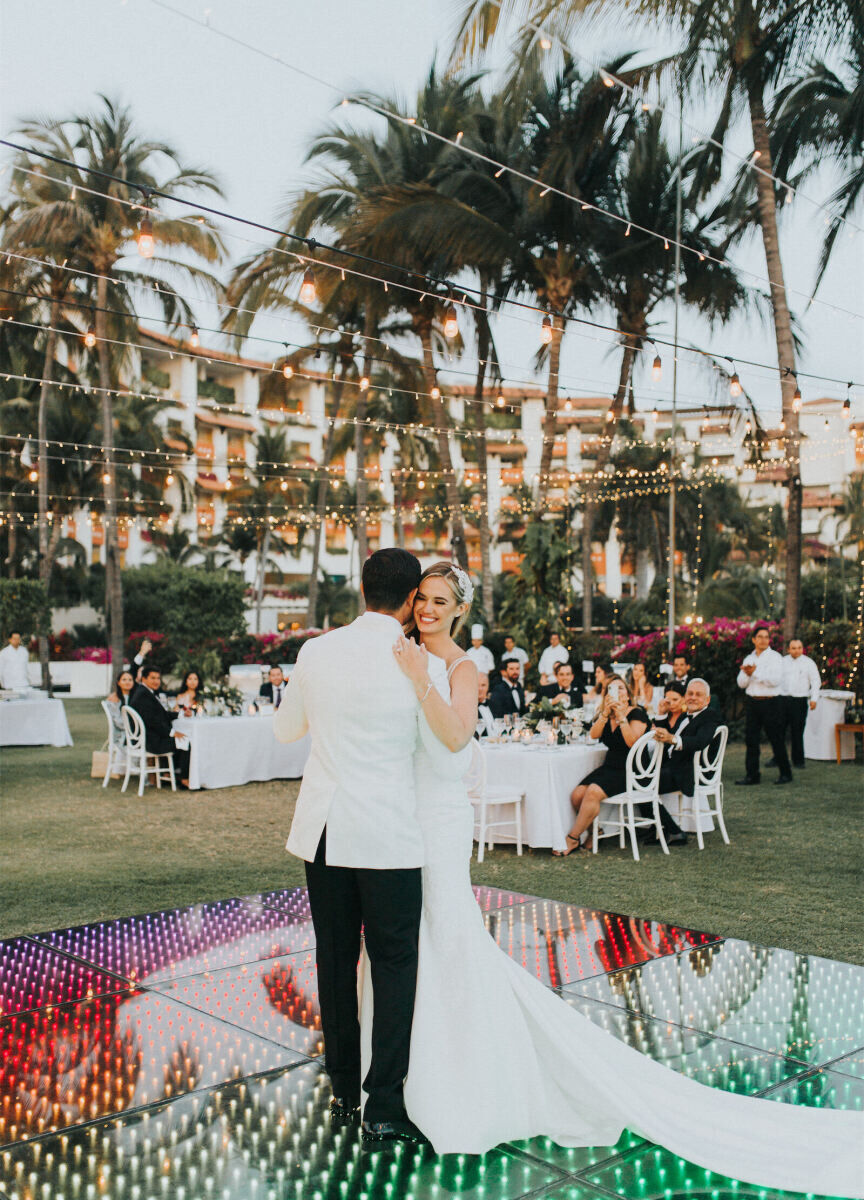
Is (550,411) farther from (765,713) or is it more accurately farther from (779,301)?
(765,713)

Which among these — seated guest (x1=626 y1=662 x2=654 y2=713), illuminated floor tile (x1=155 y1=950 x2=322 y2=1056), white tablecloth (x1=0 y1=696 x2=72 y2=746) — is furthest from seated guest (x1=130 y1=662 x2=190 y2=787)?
illuminated floor tile (x1=155 y1=950 x2=322 y2=1056)

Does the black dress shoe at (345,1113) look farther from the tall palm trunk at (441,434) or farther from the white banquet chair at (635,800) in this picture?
the tall palm trunk at (441,434)

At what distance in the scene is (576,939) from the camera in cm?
533

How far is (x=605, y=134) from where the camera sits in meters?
17.8

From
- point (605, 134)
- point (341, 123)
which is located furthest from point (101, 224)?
point (605, 134)

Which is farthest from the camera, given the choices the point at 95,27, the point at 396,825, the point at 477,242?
the point at 477,242

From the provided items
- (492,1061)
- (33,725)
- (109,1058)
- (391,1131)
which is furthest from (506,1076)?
(33,725)

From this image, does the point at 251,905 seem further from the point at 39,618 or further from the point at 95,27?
the point at 39,618

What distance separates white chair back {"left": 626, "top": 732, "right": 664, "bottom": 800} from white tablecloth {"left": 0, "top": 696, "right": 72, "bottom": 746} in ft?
31.7

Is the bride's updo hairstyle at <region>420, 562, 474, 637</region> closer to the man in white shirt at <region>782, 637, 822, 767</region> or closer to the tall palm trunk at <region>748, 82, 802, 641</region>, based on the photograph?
the man in white shirt at <region>782, 637, 822, 767</region>

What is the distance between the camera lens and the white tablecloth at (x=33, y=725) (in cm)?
1491

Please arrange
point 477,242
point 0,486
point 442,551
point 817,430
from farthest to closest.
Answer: point 442,551, point 817,430, point 0,486, point 477,242

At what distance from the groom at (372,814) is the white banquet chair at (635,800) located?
457cm

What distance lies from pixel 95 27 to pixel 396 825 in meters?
7.33
